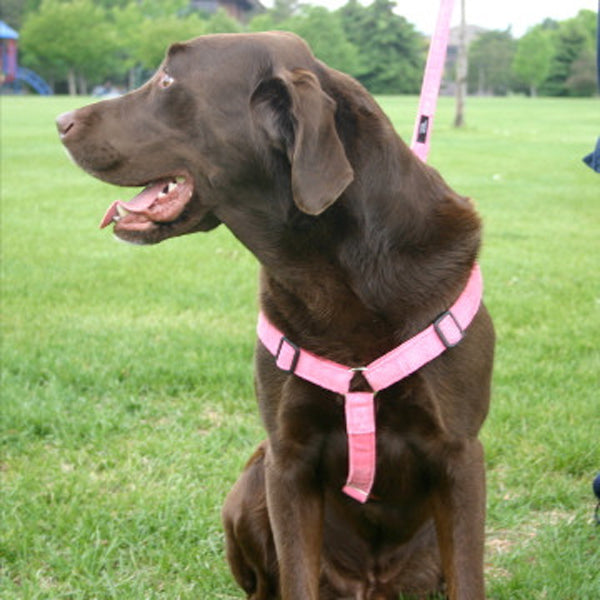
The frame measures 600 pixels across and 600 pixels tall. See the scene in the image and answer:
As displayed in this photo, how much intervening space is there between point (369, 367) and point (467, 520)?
46cm

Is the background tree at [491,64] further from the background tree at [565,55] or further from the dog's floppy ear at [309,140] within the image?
the dog's floppy ear at [309,140]

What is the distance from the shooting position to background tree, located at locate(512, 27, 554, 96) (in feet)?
289

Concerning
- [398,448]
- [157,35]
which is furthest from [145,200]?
[157,35]

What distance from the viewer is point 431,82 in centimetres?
287

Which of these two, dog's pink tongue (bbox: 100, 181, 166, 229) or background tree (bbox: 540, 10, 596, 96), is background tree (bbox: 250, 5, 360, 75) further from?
dog's pink tongue (bbox: 100, 181, 166, 229)

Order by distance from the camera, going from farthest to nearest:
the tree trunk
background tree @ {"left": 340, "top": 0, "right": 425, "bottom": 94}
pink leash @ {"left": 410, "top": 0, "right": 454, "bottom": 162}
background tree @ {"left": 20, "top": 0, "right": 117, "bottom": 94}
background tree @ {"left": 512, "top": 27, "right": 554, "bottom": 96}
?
background tree @ {"left": 512, "top": 27, "right": 554, "bottom": 96} < background tree @ {"left": 20, "top": 0, "right": 117, "bottom": 94} < background tree @ {"left": 340, "top": 0, "right": 425, "bottom": 94} < the tree trunk < pink leash @ {"left": 410, "top": 0, "right": 454, "bottom": 162}

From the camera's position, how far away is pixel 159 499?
3.39 metres

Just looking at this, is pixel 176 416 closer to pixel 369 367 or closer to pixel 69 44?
pixel 369 367

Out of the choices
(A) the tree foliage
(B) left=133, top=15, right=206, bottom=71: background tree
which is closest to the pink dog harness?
(A) the tree foliage

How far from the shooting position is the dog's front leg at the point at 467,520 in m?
2.29

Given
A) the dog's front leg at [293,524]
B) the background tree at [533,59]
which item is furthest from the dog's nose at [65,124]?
the background tree at [533,59]

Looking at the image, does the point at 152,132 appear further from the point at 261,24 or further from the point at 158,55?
the point at 261,24

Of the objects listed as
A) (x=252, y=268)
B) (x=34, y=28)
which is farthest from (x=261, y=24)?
(x=252, y=268)

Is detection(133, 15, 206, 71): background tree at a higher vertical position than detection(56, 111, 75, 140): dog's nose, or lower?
lower
